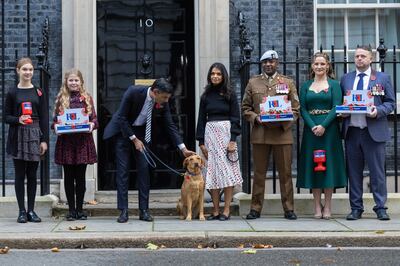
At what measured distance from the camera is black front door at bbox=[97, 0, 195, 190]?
1012 centimetres

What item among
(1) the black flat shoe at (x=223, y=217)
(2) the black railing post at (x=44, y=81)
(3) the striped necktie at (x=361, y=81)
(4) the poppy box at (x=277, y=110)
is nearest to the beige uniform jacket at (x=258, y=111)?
(4) the poppy box at (x=277, y=110)

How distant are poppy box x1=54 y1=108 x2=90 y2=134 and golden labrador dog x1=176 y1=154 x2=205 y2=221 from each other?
125 centimetres

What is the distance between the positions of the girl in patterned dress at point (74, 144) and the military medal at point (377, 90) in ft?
10.7

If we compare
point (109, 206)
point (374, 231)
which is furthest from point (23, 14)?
point (374, 231)

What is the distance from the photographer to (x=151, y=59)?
10133mm

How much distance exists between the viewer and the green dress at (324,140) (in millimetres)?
8516

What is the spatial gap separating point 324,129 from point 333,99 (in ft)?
1.24

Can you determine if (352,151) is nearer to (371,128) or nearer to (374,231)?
(371,128)

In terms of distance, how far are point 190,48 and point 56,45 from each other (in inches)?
73.1

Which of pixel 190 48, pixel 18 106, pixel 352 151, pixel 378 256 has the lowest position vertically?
pixel 378 256

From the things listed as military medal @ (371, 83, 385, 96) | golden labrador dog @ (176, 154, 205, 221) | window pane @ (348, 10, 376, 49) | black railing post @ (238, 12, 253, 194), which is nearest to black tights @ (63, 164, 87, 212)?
A: golden labrador dog @ (176, 154, 205, 221)

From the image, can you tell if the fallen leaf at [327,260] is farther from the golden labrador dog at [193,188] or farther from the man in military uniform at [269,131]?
the golden labrador dog at [193,188]

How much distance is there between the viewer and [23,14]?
9945 mm

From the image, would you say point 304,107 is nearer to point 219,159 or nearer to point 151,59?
point 219,159
